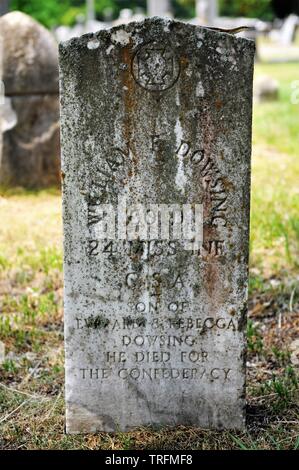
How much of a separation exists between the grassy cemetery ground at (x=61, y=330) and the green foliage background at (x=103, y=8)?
60.4 ft

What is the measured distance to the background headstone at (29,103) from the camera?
302 inches

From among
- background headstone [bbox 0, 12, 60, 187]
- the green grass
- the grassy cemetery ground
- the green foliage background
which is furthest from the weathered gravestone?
the green foliage background

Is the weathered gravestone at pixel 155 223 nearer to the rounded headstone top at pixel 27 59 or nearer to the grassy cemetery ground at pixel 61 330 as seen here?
the grassy cemetery ground at pixel 61 330

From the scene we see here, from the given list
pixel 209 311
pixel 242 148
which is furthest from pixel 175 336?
pixel 242 148

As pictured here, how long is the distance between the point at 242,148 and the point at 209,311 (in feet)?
2.43

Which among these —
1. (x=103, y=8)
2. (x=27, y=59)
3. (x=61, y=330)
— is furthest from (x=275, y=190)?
(x=103, y=8)

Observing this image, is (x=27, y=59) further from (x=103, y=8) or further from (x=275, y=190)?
(x=103, y=8)

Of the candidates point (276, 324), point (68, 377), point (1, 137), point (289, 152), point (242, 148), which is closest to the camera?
point (242, 148)

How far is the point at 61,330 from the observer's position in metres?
4.72

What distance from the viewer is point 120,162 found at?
3170mm

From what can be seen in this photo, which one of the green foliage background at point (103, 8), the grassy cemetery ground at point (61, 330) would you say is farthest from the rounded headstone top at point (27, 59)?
the green foliage background at point (103, 8)

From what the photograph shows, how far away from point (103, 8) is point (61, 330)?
42828mm
